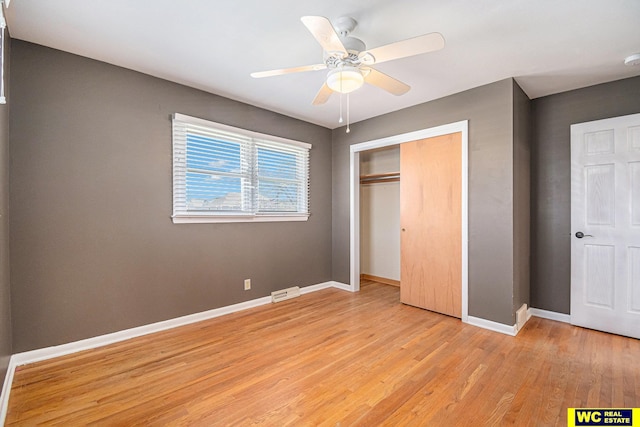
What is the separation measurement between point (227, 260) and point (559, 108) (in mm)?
4136

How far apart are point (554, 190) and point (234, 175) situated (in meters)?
3.67

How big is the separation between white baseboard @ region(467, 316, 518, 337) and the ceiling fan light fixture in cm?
267

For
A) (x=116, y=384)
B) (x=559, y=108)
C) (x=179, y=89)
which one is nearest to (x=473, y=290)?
(x=559, y=108)

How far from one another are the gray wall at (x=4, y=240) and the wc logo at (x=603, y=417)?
137 inches

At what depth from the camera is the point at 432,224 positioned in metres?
3.50

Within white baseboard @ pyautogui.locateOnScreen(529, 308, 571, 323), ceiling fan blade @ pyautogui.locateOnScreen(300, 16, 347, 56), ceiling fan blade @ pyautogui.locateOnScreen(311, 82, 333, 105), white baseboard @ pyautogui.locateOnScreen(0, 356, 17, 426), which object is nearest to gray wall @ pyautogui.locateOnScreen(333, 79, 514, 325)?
white baseboard @ pyautogui.locateOnScreen(529, 308, 571, 323)

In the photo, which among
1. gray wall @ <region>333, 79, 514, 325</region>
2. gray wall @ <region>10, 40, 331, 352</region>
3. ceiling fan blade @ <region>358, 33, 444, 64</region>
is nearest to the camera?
ceiling fan blade @ <region>358, 33, 444, 64</region>

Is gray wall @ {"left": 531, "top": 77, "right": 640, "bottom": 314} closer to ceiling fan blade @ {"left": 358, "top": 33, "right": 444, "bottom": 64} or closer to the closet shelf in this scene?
the closet shelf

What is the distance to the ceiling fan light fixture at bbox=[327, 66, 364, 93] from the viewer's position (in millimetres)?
1996

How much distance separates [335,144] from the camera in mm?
4645

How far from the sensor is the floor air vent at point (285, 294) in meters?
3.83

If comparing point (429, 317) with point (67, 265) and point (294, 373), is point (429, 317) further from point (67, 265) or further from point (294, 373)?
point (67, 265)

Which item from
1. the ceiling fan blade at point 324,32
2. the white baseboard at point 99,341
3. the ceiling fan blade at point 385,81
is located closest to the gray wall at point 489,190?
the ceiling fan blade at point 385,81

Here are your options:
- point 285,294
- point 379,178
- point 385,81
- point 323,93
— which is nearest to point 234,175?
point 323,93
